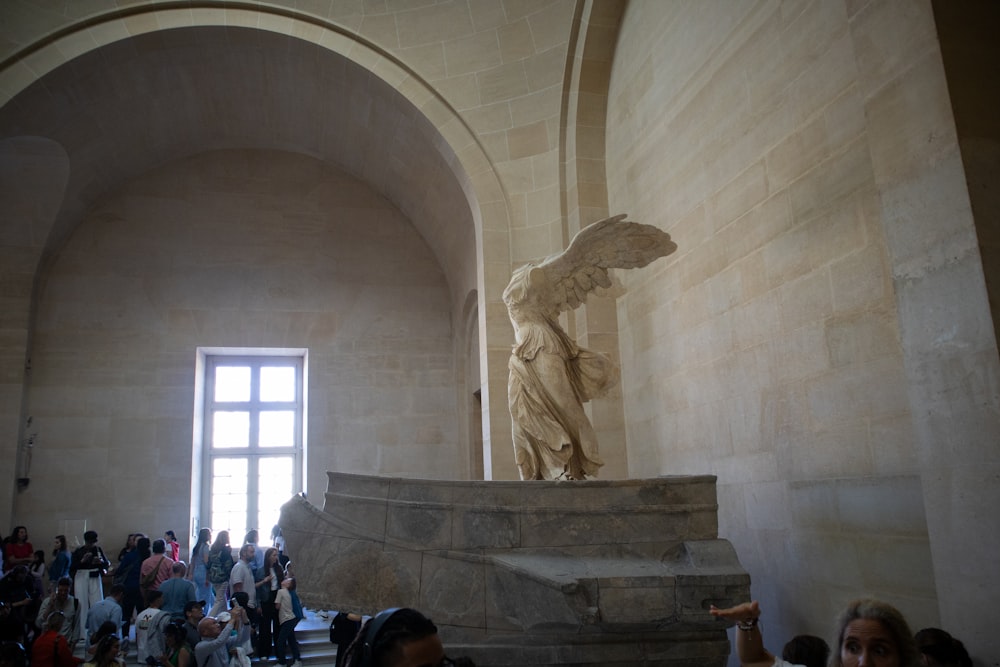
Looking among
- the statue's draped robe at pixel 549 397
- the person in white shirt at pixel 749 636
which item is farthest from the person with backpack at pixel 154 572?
the person in white shirt at pixel 749 636

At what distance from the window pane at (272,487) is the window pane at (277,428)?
231mm

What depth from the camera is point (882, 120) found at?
3734 millimetres

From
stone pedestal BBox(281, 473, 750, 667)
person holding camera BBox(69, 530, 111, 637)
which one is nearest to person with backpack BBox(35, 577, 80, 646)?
person holding camera BBox(69, 530, 111, 637)

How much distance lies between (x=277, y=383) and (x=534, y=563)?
29.1 ft

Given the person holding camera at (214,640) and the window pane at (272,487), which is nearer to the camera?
the person holding camera at (214,640)

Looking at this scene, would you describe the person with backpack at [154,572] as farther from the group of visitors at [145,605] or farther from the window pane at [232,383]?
the window pane at [232,383]

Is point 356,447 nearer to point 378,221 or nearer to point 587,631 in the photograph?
point 378,221

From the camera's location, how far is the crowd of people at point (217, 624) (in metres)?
1.95

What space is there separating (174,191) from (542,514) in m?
9.52

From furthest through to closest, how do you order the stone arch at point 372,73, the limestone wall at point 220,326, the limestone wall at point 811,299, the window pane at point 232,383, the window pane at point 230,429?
1. the window pane at point 232,383
2. the window pane at point 230,429
3. the limestone wall at point 220,326
4. the stone arch at point 372,73
5. the limestone wall at point 811,299

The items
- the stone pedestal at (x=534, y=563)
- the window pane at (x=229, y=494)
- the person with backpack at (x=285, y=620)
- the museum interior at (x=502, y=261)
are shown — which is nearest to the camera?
the museum interior at (x=502, y=261)

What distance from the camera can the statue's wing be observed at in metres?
5.71

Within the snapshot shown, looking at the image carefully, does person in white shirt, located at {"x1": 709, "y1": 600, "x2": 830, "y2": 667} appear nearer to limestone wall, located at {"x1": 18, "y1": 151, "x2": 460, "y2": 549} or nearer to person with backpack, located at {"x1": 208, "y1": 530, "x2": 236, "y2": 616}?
person with backpack, located at {"x1": 208, "y1": 530, "x2": 236, "y2": 616}

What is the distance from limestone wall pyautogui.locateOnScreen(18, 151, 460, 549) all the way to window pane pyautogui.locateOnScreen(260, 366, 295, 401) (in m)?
0.66
